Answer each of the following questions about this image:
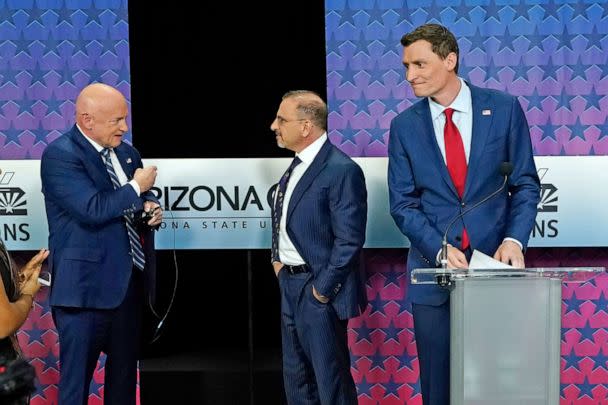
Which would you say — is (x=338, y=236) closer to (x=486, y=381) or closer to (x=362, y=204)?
(x=362, y=204)

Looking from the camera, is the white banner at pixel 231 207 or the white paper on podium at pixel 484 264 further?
the white banner at pixel 231 207

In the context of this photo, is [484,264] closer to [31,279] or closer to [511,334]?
[511,334]

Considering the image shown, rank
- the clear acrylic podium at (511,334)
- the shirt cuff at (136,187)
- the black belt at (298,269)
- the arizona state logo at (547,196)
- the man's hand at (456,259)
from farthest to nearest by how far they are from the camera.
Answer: the arizona state logo at (547,196) → the black belt at (298,269) → the shirt cuff at (136,187) → the man's hand at (456,259) → the clear acrylic podium at (511,334)

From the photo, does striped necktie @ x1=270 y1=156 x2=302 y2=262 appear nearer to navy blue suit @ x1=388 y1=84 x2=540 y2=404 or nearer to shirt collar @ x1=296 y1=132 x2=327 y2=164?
shirt collar @ x1=296 y1=132 x2=327 y2=164

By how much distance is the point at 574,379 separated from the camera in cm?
454

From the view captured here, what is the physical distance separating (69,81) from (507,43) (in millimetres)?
2287

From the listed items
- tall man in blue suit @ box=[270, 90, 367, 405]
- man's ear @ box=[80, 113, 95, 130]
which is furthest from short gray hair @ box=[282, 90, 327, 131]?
man's ear @ box=[80, 113, 95, 130]

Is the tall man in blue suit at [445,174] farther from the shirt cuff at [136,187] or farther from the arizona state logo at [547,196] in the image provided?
the shirt cuff at [136,187]

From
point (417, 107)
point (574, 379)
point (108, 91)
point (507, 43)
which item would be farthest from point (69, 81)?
point (574, 379)

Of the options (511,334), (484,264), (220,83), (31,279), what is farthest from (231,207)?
(511,334)

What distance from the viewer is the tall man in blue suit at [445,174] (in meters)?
3.41

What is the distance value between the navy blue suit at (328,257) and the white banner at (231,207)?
2.13ft

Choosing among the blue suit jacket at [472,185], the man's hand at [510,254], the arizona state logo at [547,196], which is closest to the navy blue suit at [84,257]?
the blue suit jacket at [472,185]

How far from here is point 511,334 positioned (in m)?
2.79
